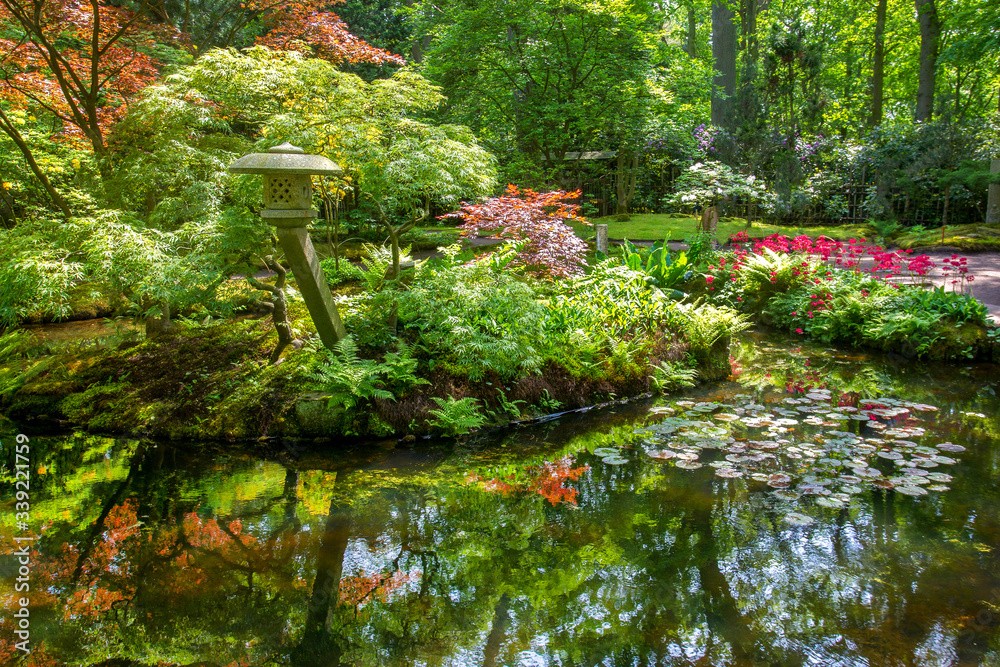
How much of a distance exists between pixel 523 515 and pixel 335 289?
5.13m

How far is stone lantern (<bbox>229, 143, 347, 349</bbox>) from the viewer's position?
4312 mm

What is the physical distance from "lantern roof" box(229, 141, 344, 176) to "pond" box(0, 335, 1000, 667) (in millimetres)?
2230

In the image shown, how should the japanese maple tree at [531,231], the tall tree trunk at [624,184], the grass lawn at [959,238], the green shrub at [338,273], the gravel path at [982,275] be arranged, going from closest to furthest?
the japanese maple tree at [531,231] → the gravel path at [982,275] → the green shrub at [338,273] → the grass lawn at [959,238] → the tall tree trunk at [624,184]

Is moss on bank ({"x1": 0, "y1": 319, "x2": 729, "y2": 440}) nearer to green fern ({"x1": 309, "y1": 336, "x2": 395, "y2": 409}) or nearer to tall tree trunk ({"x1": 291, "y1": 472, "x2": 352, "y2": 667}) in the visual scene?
green fern ({"x1": 309, "y1": 336, "x2": 395, "y2": 409})

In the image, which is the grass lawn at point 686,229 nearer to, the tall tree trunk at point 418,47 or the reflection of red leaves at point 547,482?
the reflection of red leaves at point 547,482

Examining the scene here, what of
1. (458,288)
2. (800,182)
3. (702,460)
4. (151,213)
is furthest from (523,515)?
(800,182)

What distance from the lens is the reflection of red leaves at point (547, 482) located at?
421 cm

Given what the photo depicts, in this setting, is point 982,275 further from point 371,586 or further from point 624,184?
point 371,586

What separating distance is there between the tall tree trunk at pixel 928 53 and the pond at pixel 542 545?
13119 millimetres

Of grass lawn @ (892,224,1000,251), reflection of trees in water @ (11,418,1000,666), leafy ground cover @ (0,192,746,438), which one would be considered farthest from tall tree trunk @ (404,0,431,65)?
reflection of trees in water @ (11,418,1000,666)

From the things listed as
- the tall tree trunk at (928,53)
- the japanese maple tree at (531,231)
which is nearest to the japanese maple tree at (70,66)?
the japanese maple tree at (531,231)

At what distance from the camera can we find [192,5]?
577 inches

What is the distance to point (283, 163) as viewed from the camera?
4320 millimetres

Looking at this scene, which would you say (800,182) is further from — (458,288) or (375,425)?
(375,425)
